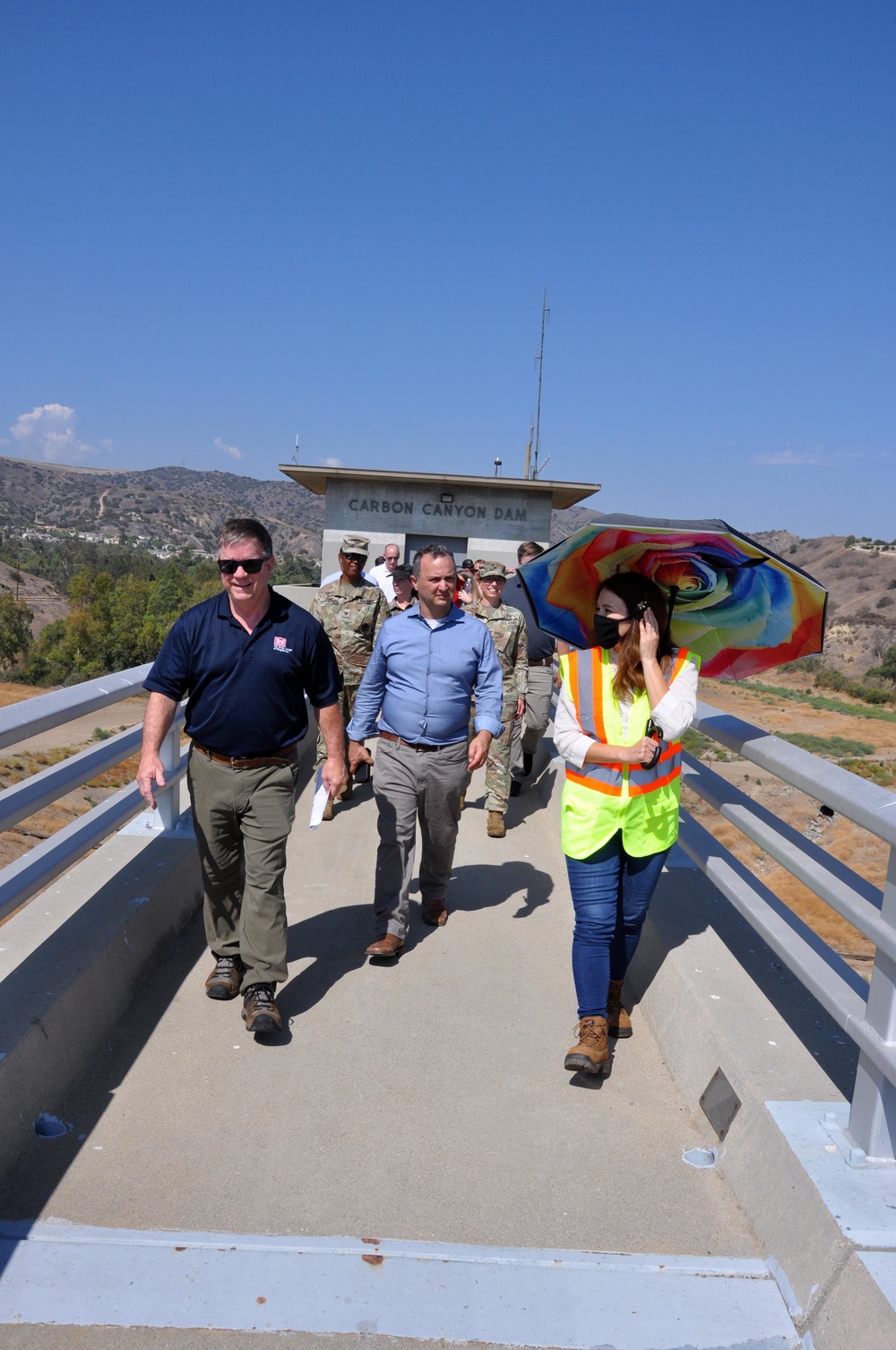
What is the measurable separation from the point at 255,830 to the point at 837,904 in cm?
224

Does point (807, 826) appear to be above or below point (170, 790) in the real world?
below

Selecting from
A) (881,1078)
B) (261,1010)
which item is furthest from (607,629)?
(261,1010)

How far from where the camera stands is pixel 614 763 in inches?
147

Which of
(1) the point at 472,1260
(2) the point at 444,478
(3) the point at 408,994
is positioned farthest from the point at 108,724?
(1) the point at 472,1260

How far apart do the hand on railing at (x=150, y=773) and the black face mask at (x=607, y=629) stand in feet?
5.79

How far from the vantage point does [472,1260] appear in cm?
290

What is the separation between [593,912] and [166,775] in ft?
7.59

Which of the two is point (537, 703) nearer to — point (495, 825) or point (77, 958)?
point (495, 825)

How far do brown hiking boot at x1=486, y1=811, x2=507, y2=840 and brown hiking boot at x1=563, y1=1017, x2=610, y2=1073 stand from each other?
11.1 ft

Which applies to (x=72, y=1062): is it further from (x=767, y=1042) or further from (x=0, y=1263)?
(x=767, y=1042)

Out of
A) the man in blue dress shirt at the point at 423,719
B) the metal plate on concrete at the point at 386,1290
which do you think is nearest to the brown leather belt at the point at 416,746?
the man in blue dress shirt at the point at 423,719

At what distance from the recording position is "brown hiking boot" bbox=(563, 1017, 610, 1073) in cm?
381

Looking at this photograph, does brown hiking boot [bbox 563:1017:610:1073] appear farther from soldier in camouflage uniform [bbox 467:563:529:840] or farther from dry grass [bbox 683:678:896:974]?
soldier in camouflage uniform [bbox 467:563:529:840]

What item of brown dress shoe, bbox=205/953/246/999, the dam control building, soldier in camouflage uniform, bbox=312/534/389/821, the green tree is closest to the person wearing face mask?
brown dress shoe, bbox=205/953/246/999
